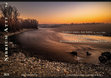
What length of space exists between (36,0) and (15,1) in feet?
2.07

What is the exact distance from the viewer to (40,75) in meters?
2.03

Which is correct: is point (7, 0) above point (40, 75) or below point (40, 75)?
above

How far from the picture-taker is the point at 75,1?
2027 mm

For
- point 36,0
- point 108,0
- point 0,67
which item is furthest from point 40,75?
point 108,0

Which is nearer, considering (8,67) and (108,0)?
(108,0)

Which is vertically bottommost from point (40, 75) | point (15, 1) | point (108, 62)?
point (108, 62)

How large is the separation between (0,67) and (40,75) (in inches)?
49.4

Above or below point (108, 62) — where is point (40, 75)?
above

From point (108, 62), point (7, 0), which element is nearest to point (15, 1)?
point (7, 0)

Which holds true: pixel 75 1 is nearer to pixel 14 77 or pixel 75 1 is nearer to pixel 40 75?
pixel 40 75

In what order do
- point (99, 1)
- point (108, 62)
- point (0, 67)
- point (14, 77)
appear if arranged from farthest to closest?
point (108, 62) → point (0, 67) → point (99, 1) → point (14, 77)

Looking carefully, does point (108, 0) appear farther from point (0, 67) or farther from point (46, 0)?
point (0, 67)

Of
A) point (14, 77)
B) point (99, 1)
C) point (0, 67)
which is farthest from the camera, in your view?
point (0, 67)

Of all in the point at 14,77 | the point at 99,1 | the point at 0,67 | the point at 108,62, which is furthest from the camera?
the point at 108,62
